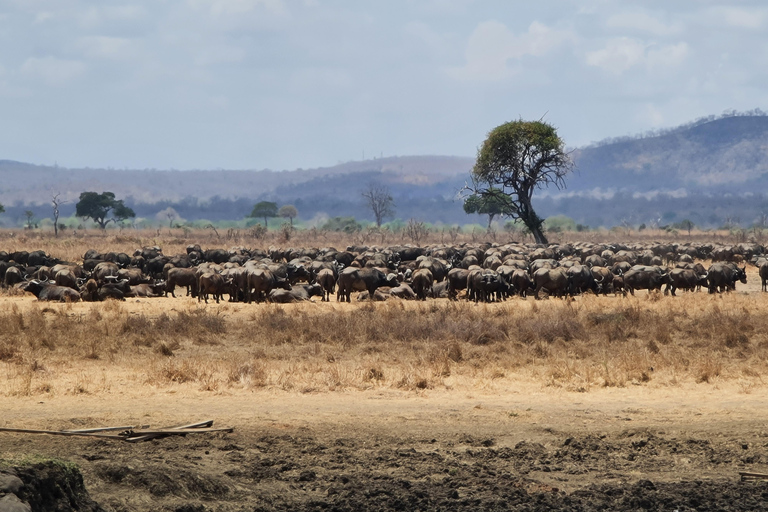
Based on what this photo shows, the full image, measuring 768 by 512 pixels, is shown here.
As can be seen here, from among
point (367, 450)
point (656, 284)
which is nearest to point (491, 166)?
point (656, 284)

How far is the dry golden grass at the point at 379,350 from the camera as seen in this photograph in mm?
14781

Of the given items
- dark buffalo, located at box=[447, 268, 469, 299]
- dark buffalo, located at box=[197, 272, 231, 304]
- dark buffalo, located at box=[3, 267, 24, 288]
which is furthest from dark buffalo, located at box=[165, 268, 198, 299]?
dark buffalo, located at box=[447, 268, 469, 299]

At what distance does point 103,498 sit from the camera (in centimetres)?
834

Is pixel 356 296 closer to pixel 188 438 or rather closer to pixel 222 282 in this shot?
pixel 222 282

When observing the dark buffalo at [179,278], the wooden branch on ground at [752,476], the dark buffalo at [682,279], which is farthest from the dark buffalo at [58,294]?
the wooden branch on ground at [752,476]

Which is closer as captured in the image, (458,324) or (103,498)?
(103,498)

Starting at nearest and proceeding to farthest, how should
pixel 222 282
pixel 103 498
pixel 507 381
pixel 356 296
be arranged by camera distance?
pixel 103 498 → pixel 507 381 → pixel 222 282 → pixel 356 296

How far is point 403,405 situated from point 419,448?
2.41m

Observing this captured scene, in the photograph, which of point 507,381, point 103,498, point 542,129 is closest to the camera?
point 103,498

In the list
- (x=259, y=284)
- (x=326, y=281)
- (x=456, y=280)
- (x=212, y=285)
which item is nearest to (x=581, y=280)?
(x=456, y=280)

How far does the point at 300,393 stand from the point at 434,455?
411 centimetres

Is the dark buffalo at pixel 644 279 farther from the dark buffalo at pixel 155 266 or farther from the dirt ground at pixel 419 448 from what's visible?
the dark buffalo at pixel 155 266

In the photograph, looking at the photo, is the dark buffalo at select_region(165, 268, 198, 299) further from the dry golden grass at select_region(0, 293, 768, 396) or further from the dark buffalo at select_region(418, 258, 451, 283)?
the dark buffalo at select_region(418, 258, 451, 283)

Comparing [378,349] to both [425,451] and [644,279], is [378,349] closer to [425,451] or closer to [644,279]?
[425,451]
